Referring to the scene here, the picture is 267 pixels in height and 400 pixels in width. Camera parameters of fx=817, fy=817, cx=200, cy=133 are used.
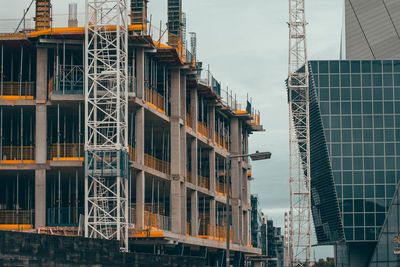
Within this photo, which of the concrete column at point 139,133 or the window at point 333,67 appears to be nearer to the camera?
the concrete column at point 139,133

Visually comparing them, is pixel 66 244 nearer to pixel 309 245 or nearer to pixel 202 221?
pixel 202 221

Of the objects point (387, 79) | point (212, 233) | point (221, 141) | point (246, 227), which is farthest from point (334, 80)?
point (212, 233)

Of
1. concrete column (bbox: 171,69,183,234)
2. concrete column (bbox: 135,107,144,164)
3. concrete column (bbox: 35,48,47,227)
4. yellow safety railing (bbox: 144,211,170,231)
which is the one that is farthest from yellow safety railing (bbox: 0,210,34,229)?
concrete column (bbox: 171,69,183,234)

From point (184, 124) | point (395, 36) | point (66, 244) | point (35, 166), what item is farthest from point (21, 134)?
point (395, 36)

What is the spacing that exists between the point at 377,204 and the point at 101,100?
78.3 metres

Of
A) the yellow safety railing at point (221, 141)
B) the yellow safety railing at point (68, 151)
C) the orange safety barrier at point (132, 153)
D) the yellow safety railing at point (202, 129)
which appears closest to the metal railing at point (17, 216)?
the yellow safety railing at point (68, 151)

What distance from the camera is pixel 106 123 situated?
56969 mm

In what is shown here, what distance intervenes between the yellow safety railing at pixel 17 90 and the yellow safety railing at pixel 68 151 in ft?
13.7

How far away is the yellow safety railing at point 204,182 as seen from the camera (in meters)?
76.0

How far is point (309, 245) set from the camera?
5157 inches

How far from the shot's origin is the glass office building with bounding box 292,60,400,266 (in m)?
128

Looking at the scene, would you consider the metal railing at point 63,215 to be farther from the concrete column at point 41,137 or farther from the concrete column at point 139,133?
the concrete column at point 139,133

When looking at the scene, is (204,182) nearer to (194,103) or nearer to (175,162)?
(194,103)

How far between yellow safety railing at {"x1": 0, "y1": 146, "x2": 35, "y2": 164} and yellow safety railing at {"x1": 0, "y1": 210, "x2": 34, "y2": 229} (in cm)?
368
